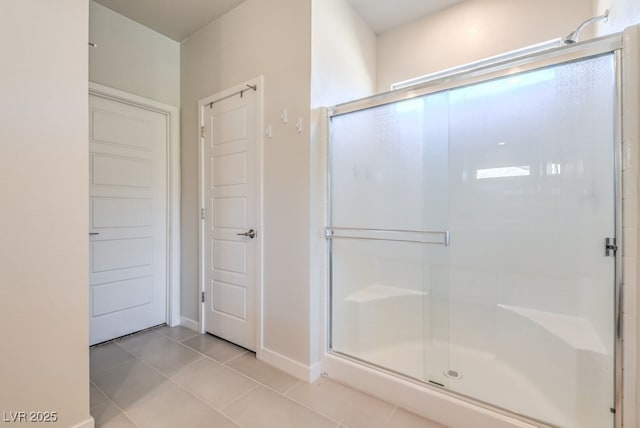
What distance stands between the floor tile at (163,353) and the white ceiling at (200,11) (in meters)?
2.89

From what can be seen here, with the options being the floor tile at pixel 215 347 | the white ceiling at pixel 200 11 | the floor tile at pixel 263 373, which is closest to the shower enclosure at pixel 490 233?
the floor tile at pixel 263 373

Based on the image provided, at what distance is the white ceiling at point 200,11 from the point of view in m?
2.42

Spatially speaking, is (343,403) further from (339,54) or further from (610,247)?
(339,54)

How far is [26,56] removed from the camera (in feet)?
4.27

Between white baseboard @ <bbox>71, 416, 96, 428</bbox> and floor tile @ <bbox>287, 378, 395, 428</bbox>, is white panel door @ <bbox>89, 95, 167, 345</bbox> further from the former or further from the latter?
floor tile @ <bbox>287, 378, 395, 428</bbox>

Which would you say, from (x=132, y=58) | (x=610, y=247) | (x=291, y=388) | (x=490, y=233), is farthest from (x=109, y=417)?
(x=132, y=58)

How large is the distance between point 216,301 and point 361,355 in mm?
1411

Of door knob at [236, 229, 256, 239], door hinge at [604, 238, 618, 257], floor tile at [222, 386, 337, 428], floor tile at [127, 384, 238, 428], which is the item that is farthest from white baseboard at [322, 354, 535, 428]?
door knob at [236, 229, 256, 239]

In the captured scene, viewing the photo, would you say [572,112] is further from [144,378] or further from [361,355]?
[144,378]

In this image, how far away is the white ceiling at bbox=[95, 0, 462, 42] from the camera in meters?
2.42

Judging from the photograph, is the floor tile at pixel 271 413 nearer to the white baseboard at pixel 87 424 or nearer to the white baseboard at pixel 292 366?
the white baseboard at pixel 292 366

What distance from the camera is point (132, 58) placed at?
8.65 feet

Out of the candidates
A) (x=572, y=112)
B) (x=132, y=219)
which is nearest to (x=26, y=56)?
(x=132, y=219)

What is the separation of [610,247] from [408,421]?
1346 millimetres
